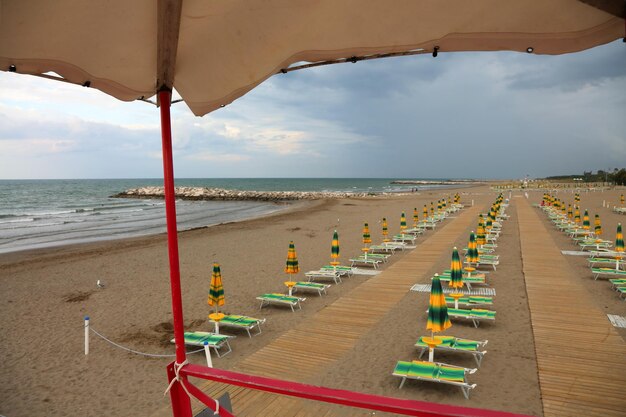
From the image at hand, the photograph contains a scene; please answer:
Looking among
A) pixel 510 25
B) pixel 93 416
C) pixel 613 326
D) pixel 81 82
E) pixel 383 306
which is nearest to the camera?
pixel 510 25

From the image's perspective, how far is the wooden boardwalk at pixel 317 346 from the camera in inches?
231

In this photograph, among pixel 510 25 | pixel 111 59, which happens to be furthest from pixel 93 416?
pixel 510 25

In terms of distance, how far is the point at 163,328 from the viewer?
10.1 metres

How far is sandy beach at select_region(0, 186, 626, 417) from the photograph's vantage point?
6.73 meters

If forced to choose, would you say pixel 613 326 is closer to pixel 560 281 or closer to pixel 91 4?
pixel 560 281

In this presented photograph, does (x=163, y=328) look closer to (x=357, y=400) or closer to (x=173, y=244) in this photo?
(x=173, y=244)

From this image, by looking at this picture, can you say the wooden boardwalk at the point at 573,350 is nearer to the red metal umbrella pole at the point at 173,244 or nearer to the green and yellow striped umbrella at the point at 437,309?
the green and yellow striped umbrella at the point at 437,309

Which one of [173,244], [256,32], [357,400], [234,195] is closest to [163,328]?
[173,244]

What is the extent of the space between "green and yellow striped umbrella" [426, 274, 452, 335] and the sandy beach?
1.09 meters

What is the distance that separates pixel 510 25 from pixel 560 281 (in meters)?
12.2

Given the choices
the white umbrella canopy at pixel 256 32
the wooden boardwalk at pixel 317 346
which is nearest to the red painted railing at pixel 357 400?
the white umbrella canopy at pixel 256 32

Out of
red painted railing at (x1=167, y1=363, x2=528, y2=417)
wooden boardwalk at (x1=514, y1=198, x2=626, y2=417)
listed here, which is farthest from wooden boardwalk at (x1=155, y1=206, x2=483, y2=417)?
red painted railing at (x1=167, y1=363, x2=528, y2=417)

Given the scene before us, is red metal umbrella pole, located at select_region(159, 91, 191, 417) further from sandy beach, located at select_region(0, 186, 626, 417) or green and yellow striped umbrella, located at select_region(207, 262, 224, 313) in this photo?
green and yellow striped umbrella, located at select_region(207, 262, 224, 313)

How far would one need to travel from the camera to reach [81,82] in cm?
305
